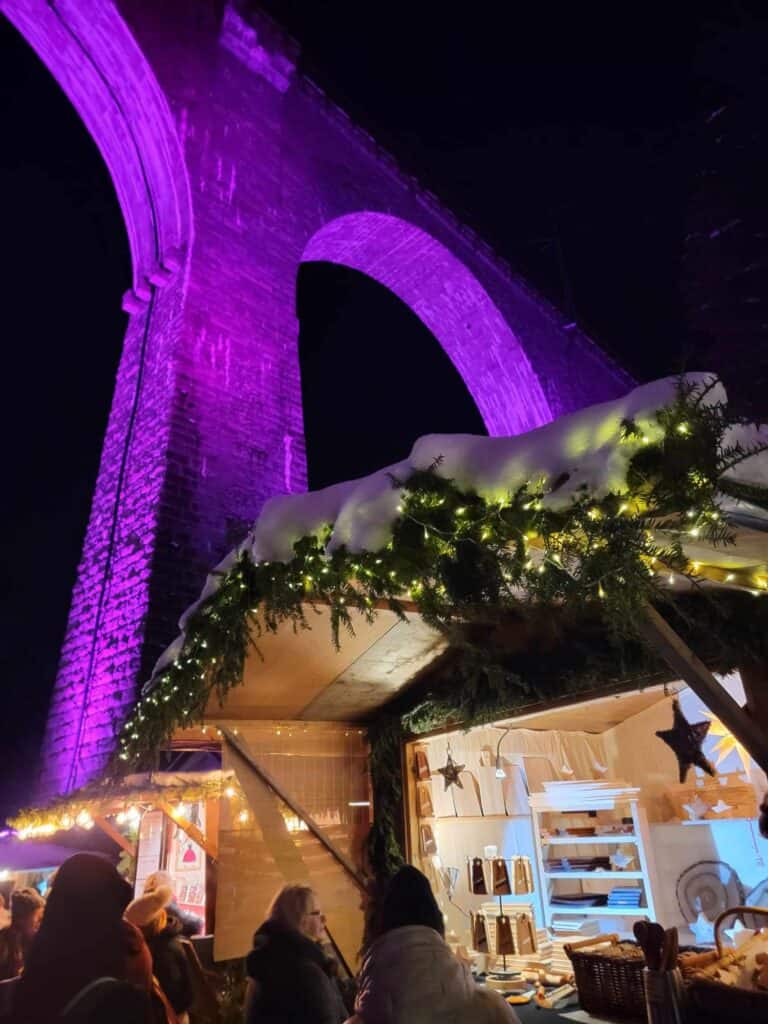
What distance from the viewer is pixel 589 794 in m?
5.42

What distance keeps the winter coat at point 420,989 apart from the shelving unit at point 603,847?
3.55 meters

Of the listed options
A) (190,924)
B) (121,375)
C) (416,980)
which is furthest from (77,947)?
(121,375)

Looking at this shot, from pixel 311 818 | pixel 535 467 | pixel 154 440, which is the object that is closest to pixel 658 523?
pixel 535 467

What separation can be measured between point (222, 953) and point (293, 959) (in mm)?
1853

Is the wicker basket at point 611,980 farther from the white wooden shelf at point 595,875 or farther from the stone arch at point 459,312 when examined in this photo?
the stone arch at point 459,312

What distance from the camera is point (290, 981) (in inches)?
108

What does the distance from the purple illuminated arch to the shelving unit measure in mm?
3658

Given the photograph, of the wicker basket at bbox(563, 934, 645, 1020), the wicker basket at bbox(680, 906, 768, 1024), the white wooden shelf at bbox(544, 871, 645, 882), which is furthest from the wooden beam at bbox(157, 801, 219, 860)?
the wicker basket at bbox(680, 906, 768, 1024)

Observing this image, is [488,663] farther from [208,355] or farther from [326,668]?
[208,355]

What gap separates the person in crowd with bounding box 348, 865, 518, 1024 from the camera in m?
2.00

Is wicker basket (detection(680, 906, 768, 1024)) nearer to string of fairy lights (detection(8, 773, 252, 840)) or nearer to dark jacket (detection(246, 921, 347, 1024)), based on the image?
dark jacket (detection(246, 921, 347, 1024))

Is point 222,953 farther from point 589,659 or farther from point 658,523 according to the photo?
point 658,523

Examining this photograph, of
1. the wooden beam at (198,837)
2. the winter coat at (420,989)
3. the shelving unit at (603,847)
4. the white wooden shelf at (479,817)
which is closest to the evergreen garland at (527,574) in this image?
the wooden beam at (198,837)

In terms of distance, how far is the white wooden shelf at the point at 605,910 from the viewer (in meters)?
4.97
